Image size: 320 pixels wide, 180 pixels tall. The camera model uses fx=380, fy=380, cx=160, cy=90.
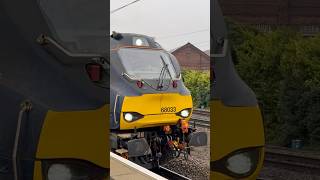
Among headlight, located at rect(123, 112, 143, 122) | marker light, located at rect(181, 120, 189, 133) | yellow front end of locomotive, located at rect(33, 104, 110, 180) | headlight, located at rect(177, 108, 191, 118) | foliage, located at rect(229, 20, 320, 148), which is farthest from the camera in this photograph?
foliage, located at rect(229, 20, 320, 148)

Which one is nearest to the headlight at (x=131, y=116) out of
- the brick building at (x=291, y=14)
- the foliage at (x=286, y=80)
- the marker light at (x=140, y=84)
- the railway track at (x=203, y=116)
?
the marker light at (x=140, y=84)

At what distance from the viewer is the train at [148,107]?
5.28 metres

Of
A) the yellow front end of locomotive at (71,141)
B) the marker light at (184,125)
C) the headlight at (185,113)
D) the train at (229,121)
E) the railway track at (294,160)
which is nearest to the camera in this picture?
the yellow front end of locomotive at (71,141)

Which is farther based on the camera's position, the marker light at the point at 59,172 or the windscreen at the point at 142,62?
the windscreen at the point at 142,62

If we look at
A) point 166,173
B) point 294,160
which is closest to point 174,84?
point 166,173

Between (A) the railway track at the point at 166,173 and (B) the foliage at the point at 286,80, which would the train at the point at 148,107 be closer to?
(A) the railway track at the point at 166,173

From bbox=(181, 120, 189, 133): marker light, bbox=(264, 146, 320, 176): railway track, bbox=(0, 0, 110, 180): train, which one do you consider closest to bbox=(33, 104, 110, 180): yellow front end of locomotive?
bbox=(0, 0, 110, 180): train

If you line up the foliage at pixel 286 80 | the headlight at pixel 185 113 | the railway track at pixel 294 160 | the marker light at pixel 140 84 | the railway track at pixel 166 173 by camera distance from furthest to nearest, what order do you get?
the foliage at pixel 286 80 < the railway track at pixel 294 160 < the headlight at pixel 185 113 < the marker light at pixel 140 84 < the railway track at pixel 166 173

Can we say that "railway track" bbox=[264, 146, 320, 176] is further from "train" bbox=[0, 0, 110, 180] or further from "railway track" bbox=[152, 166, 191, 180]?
"train" bbox=[0, 0, 110, 180]

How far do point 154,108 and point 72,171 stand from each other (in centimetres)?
423

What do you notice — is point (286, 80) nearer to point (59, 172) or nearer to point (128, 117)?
point (128, 117)

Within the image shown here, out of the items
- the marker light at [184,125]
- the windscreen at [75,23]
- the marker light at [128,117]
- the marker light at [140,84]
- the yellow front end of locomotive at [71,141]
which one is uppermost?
the windscreen at [75,23]

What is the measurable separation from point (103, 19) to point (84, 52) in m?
0.14

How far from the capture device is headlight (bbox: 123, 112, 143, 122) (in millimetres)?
5355
